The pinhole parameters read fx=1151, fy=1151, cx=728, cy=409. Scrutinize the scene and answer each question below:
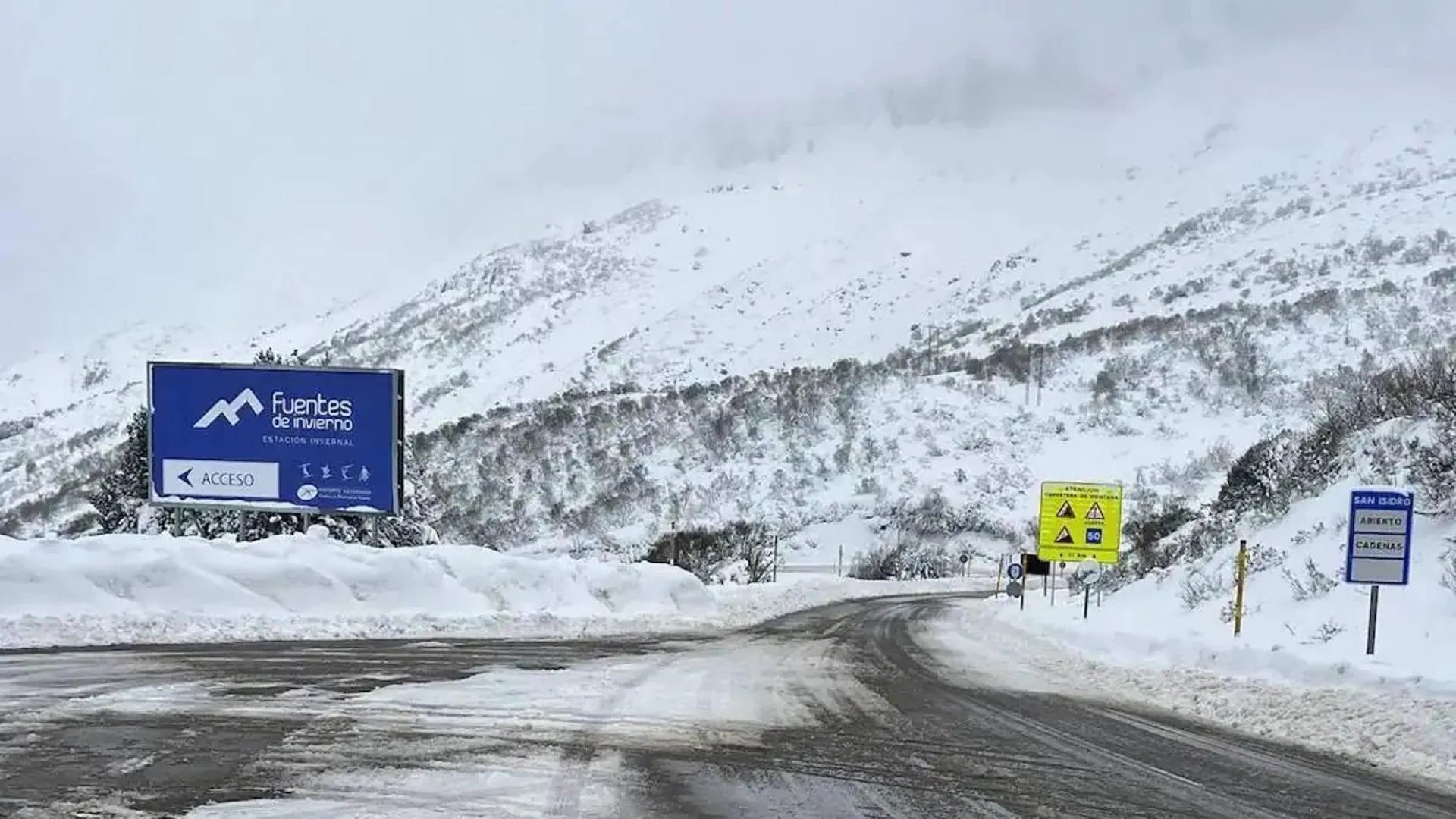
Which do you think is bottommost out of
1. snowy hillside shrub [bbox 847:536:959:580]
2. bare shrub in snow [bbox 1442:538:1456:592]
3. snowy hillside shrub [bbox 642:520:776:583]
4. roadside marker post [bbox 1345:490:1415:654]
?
snowy hillside shrub [bbox 847:536:959:580]

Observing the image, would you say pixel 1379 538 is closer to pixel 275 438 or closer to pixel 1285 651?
pixel 1285 651

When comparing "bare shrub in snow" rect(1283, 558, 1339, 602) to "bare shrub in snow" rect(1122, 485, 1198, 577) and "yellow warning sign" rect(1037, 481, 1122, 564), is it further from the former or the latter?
"yellow warning sign" rect(1037, 481, 1122, 564)

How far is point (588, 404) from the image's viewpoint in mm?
121062

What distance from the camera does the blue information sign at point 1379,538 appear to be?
11.8 m

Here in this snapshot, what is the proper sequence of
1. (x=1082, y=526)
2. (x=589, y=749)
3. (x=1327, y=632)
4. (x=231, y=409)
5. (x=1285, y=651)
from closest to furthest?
(x=589, y=749) < (x=1285, y=651) < (x=1327, y=632) < (x=231, y=409) < (x=1082, y=526)

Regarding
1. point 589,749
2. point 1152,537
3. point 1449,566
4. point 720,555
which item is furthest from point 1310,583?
point 720,555

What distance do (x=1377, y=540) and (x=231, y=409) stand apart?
2009 cm

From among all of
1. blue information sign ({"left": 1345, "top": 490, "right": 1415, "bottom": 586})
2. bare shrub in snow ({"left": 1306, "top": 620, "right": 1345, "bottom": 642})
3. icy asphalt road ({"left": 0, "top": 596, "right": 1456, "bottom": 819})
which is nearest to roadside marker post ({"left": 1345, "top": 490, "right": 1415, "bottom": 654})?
blue information sign ({"left": 1345, "top": 490, "right": 1415, "bottom": 586})

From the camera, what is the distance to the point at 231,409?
23.0 meters

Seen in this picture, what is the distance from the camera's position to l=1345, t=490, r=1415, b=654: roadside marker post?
11750 millimetres

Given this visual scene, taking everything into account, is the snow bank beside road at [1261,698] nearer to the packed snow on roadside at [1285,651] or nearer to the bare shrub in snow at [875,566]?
the packed snow on roadside at [1285,651]

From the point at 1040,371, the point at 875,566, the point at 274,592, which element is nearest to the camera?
the point at 274,592

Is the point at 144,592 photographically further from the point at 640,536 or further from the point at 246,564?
the point at 640,536

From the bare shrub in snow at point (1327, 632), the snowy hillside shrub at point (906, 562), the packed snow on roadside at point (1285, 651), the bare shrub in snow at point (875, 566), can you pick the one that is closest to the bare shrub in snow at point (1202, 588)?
the packed snow on roadside at point (1285, 651)
